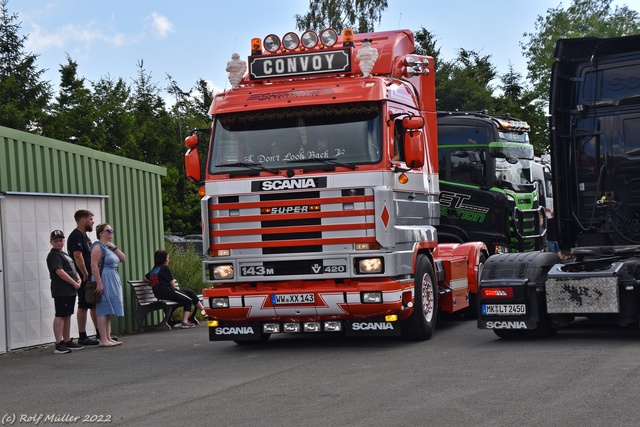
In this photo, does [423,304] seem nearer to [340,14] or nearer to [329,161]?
[329,161]

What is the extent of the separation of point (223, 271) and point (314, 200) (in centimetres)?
150

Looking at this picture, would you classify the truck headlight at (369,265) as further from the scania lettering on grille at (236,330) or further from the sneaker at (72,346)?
the sneaker at (72,346)

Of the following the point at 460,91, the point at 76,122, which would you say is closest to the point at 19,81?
the point at 76,122

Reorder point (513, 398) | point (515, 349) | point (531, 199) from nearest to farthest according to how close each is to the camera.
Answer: point (513, 398) → point (515, 349) → point (531, 199)

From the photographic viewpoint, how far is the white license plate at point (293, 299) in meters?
12.3

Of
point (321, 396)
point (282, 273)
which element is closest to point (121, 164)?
point (282, 273)

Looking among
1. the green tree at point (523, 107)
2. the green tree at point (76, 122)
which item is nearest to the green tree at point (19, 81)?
the green tree at point (76, 122)

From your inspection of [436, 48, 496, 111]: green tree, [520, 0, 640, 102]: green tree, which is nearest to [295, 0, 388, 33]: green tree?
[436, 48, 496, 111]: green tree

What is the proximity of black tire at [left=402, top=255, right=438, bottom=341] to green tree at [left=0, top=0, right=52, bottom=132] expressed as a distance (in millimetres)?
31682

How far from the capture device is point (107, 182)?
17.5 metres

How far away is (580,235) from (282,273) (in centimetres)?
389

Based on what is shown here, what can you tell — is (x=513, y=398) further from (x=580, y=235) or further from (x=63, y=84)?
(x=63, y=84)

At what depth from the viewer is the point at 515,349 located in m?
11.8

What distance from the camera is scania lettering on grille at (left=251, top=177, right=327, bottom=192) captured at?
12.2 m
